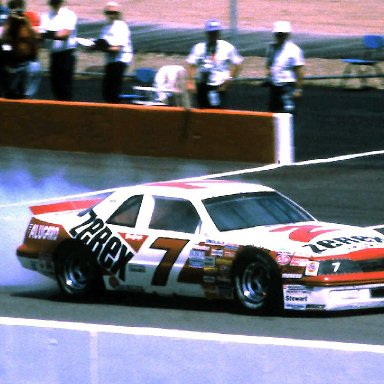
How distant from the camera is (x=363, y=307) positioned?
32.4ft

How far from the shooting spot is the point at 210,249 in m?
10.4

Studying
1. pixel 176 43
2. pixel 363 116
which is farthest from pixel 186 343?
pixel 176 43

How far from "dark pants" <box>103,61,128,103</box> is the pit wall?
20 cm

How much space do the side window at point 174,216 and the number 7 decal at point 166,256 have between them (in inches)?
5.1

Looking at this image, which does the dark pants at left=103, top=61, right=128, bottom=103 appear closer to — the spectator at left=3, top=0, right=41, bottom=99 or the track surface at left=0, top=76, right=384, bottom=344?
the track surface at left=0, top=76, right=384, bottom=344

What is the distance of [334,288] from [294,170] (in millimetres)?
6571

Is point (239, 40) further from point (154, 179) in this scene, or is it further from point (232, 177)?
point (232, 177)

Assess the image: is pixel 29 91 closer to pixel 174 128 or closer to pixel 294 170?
pixel 174 128

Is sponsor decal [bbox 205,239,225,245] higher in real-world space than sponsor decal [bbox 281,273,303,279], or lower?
higher

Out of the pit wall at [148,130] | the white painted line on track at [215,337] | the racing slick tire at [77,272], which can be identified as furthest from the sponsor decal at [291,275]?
the pit wall at [148,130]

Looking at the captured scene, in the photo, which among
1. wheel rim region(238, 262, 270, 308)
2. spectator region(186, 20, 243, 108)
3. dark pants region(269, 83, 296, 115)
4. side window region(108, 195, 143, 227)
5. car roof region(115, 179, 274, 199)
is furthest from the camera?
dark pants region(269, 83, 296, 115)

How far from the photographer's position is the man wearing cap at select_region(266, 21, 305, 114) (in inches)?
615

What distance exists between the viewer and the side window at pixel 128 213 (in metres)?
11.1

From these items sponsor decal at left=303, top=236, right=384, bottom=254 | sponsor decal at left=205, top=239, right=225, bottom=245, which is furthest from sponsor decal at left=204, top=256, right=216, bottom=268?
sponsor decal at left=303, top=236, right=384, bottom=254
